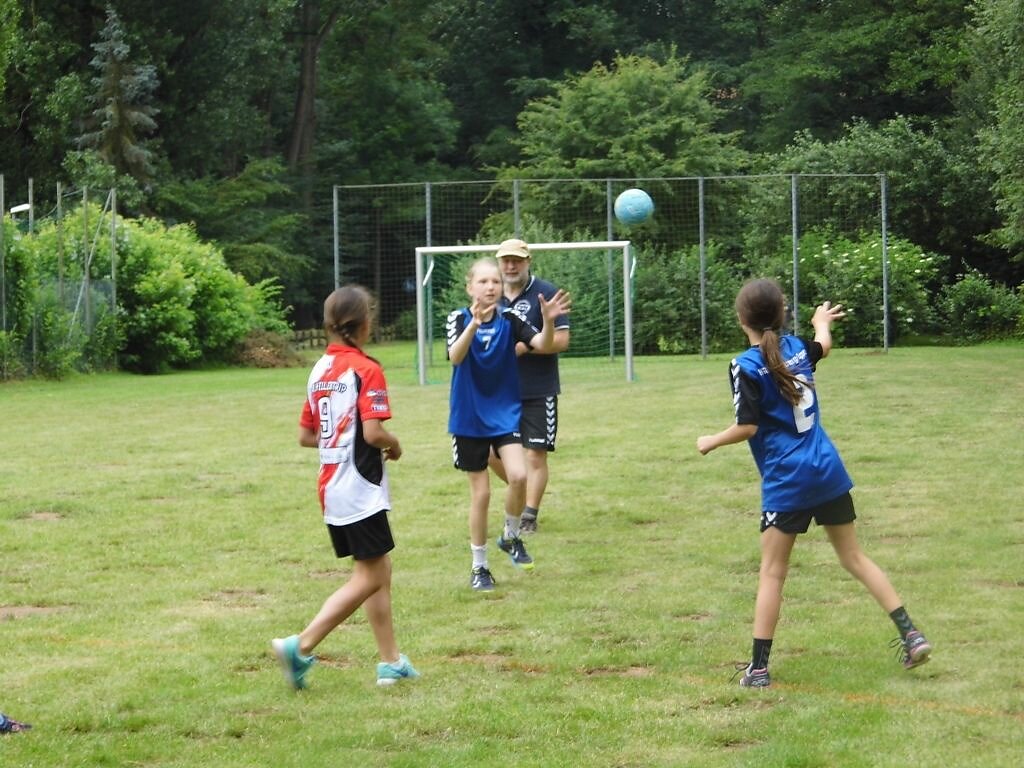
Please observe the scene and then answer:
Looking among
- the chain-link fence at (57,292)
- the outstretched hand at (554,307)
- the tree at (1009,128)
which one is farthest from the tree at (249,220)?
the outstretched hand at (554,307)

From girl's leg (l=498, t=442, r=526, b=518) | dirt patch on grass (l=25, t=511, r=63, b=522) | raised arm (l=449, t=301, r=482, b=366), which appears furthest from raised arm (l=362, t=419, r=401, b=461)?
dirt patch on grass (l=25, t=511, r=63, b=522)

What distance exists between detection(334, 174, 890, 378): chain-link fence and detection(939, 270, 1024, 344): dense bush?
2.09m

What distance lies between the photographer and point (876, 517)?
946 centimetres

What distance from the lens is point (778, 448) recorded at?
18.7 ft

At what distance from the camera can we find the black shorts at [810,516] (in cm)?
572

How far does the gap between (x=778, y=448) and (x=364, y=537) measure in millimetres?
1562

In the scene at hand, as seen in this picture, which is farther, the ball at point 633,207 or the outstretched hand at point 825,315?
the ball at point 633,207

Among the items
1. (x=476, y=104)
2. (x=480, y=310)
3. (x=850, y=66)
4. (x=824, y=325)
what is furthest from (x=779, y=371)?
(x=476, y=104)

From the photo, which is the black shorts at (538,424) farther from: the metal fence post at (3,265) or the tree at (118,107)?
the tree at (118,107)

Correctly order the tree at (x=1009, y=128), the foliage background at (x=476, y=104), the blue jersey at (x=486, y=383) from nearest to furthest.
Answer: the blue jersey at (x=486, y=383)
the tree at (x=1009, y=128)
the foliage background at (x=476, y=104)

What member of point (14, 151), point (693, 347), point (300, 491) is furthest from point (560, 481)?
point (14, 151)

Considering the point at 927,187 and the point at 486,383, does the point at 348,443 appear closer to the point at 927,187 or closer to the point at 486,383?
the point at 486,383

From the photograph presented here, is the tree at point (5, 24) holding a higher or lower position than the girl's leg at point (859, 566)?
higher

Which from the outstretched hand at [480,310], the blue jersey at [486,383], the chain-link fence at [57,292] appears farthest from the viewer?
the chain-link fence at [57,292]
